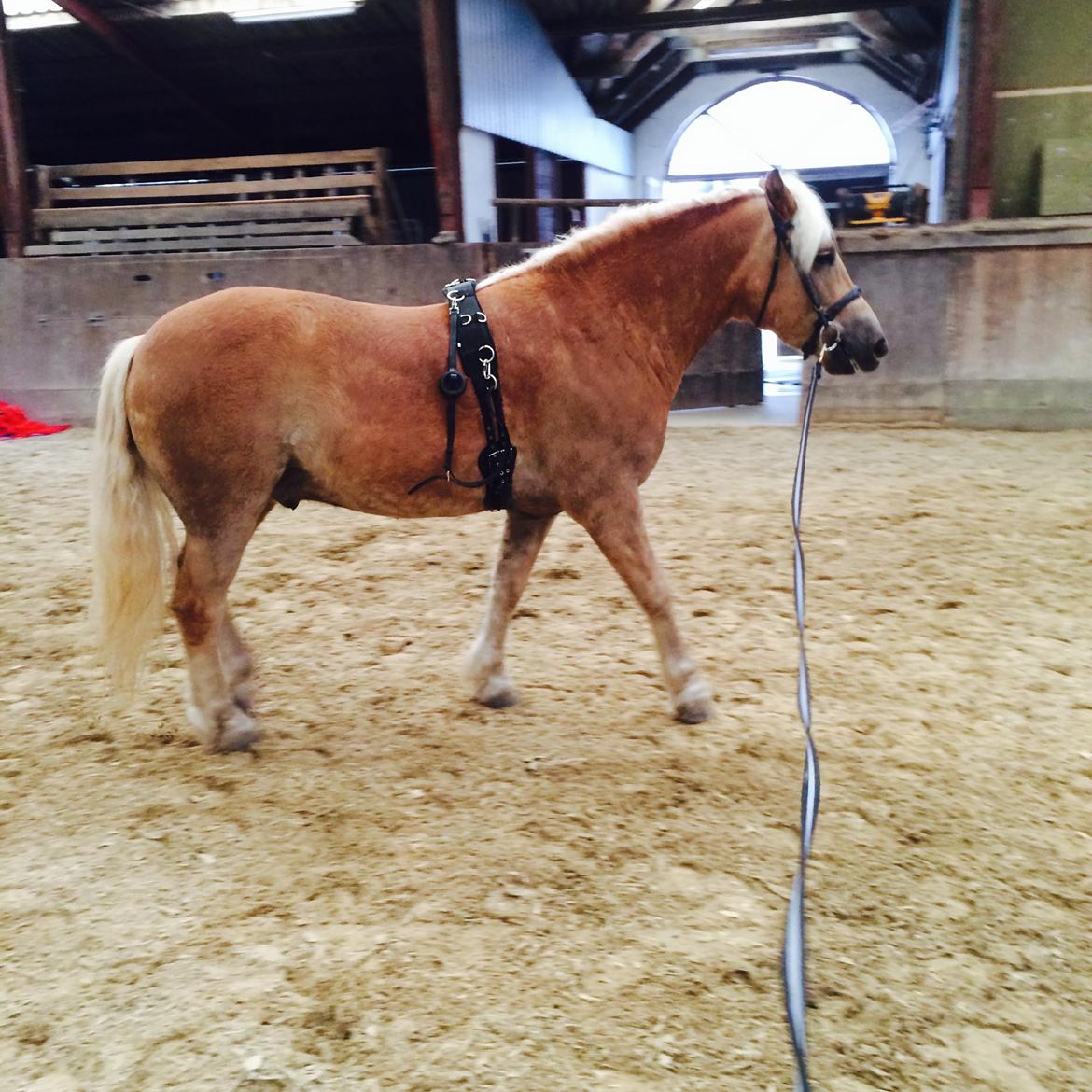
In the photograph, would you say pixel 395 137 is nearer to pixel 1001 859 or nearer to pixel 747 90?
pixel 747 90

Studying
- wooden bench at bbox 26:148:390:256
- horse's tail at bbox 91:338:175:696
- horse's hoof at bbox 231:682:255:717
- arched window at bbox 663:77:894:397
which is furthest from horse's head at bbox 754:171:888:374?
arched window at bbox 663:77:894:397

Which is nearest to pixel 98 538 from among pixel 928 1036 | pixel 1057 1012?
pixel 928 1036

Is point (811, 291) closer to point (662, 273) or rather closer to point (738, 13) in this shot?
point (662, 273)

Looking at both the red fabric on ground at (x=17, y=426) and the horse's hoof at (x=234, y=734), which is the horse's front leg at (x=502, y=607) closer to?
the horse's hoof at (x=234, y=734)

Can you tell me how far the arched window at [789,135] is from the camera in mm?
20141

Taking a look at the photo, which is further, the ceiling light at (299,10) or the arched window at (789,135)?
the arched window at (789,135)

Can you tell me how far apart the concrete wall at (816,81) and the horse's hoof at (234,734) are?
65.3ft

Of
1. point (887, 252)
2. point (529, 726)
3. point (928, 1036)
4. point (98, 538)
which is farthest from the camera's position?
point (887, 252)

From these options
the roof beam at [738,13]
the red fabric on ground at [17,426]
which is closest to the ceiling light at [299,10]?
the roof beam at [738,13]

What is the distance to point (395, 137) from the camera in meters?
16.4

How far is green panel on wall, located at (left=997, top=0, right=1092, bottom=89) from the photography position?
8.76m

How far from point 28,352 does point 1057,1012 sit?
34.1 feet

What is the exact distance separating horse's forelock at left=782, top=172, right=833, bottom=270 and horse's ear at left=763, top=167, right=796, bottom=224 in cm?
2

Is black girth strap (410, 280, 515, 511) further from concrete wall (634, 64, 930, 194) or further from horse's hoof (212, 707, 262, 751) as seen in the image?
concrete wall (634, 64, 930, 194)
